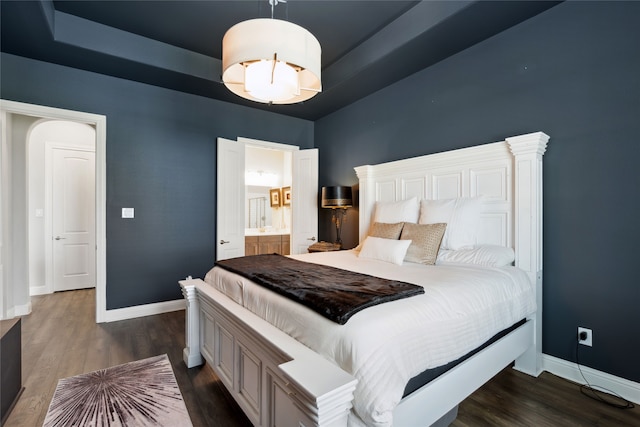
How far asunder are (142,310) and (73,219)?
8.00 feet

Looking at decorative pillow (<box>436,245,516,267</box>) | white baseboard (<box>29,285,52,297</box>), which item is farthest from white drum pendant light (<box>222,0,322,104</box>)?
white baseboard (<box>29,285,52,297</box>)

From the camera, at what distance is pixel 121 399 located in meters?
1.90

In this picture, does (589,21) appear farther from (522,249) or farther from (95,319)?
(95,319)

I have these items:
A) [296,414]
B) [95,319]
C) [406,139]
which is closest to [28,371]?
[95,319]

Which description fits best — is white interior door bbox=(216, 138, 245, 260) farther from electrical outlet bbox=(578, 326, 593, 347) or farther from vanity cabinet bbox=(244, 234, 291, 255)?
electrical outlet bbox=(578, 326, 593, 347)

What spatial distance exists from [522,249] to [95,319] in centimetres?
434

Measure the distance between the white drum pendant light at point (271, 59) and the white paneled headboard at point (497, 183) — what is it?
154cm

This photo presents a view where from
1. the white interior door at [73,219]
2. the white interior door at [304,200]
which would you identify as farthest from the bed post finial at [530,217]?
the white interior door at [73,219]

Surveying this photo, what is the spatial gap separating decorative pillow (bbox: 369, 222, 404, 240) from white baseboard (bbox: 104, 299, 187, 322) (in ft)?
7.52

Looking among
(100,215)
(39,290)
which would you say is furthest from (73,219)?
(100,215)

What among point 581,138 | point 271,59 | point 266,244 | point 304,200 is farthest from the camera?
point 266,244

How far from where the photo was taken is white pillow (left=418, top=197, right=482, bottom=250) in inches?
100

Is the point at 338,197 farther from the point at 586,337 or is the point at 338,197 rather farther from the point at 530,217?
the point at 586,337

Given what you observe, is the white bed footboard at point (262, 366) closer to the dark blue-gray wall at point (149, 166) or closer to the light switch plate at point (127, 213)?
the dark blue-gray wall at point (149, 166)
